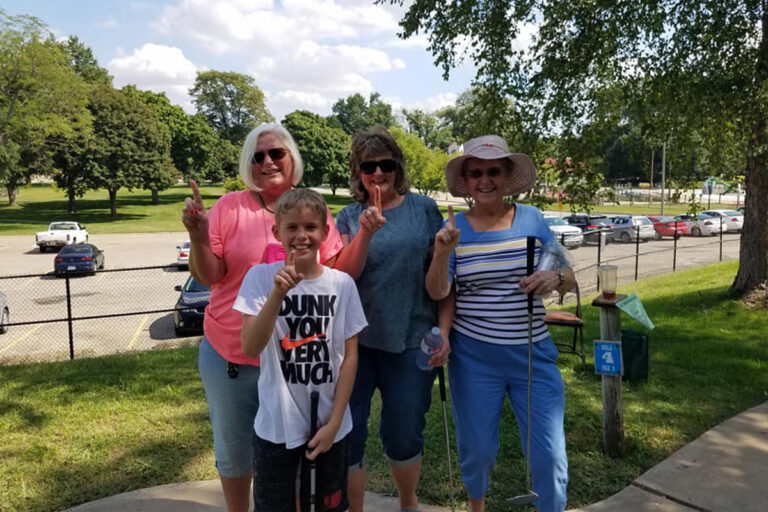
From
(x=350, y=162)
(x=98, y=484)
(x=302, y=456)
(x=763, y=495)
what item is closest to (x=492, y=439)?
(x=302, y=456)

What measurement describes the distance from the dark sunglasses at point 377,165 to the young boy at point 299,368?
0.44 meters

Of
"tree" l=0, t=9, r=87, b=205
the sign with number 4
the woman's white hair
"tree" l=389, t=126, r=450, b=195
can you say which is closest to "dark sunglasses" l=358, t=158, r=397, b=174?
the woman's white hair

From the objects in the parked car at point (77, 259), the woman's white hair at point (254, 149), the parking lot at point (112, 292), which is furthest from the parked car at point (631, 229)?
the woman's white hair at point (254, 149)

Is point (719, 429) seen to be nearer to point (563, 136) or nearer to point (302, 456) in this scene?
point (302, 456)

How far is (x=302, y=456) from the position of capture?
2199 millimetres

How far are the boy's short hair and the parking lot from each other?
3.12 metres

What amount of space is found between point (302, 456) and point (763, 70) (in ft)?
20.7

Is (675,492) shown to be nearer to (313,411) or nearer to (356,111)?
(313,411)

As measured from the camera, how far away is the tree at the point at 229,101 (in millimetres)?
69625

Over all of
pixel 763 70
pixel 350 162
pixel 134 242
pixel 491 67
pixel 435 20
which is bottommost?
pixel 134 242

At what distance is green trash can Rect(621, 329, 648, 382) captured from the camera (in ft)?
17.4

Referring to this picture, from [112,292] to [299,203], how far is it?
56.0 ft

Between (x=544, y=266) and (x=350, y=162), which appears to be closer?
(x=544, y=266)

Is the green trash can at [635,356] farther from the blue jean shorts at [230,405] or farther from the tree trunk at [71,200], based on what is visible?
the tree trunk at [71,200]
